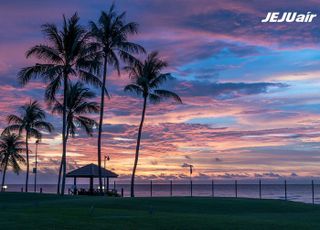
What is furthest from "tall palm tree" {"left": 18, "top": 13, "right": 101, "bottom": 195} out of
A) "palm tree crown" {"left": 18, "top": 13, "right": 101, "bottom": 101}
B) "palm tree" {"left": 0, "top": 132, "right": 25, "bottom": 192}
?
"palm tree" {"left": 0, "top": 132, "right": 25, "bottom": 192}

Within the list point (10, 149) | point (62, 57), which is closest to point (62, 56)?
point (62, 57)

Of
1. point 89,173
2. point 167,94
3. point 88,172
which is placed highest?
point 167,94

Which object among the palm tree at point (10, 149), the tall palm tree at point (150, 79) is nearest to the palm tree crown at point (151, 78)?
the tall palm tree at point (150, 79)

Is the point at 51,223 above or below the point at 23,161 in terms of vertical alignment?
below

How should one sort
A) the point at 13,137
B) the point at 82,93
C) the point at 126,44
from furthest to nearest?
1. the point at 13,137
2. the point at 82,93
3. the point at 126,44

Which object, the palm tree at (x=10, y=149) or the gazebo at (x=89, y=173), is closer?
the gazebo at (x=89, y=173)

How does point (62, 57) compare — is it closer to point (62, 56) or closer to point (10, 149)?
point (62, 56)

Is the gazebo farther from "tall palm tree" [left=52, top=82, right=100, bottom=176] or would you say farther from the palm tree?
the palm tree

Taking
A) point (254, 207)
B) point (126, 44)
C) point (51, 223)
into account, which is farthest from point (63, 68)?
point (51, 223)

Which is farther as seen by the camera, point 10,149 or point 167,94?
point 10,149

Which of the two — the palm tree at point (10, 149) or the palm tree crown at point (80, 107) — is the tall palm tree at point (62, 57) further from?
the palm tree at point (10, 149)

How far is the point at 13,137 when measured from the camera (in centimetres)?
→ 8812

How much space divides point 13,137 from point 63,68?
146 feet

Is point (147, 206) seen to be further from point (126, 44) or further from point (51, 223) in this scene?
point (126, 44)
